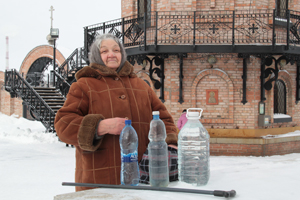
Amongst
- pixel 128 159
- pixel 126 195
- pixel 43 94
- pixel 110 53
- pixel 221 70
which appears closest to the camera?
pixel 126 195

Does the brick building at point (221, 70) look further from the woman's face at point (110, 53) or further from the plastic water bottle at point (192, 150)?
the plastic water bottle at point (192, 150)

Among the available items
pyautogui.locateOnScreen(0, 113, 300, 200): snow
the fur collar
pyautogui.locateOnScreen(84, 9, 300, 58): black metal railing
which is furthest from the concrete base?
pyautogui.locateOnScreen(84, 9, 300, 58): black metal railing

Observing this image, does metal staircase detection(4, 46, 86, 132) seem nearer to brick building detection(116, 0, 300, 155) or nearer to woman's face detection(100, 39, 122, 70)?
brick building detection(116, 0, 300, 155)

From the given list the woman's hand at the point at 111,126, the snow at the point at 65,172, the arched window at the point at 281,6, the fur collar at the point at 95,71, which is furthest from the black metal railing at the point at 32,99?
the woman's hand at the point at 111,126

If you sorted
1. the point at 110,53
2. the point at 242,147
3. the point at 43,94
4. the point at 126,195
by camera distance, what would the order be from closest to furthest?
the point at 126,195 < the point at 110,53 < the point at 242,147 < the point at 43,94

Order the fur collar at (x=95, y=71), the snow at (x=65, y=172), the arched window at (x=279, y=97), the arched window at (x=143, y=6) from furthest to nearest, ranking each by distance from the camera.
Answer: the arched window at (x=279, y=97)
the arched window at (x=143, y=6)
the fur collar at (x=95, y=71)
the snow at (x=65, y=172)

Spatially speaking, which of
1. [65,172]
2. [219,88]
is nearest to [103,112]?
[65,172]

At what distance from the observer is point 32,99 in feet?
51.6

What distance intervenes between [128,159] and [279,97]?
1100 centimetres

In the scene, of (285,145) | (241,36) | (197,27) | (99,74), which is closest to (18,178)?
(99,74)

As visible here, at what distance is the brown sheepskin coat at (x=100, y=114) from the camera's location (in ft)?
7.69

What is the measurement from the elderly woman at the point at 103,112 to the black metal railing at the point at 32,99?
11.8m

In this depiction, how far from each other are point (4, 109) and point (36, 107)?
1658cm

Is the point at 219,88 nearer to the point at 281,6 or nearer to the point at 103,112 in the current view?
the point at 281,6
